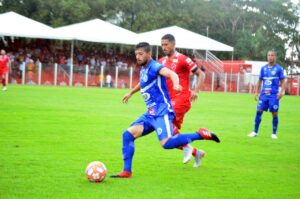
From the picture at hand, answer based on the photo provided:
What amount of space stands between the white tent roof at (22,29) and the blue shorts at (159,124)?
3583cm

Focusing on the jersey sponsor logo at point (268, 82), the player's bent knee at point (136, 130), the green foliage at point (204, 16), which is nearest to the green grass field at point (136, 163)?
the player's bent knee at point (136, 130)

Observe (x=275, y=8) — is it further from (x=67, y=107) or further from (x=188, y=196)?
(x=188, y=196)

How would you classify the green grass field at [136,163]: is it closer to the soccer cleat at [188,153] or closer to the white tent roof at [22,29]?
the soccer cleat at [188,153]

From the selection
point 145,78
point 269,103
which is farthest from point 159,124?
point 269,103

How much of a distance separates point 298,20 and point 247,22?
7.35 metres

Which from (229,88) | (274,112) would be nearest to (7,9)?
(229,88)

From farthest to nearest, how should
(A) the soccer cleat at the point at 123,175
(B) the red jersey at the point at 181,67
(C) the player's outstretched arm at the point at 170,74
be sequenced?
(B) the red jersey at the point at 181,67
(A) the soccer cleat at the point at 123,175
(C) the player's outstretched arm at the point at 170,74

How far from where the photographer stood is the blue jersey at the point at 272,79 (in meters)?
15.8

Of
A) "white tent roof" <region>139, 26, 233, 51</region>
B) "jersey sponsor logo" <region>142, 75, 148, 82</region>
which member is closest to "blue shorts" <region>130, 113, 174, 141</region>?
"jersey sponsor logo" <region>142, 75, 148, 82</region>

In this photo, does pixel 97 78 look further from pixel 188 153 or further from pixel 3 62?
pixel 188 153

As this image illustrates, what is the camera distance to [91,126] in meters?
16.0

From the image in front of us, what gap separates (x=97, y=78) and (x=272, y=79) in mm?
31661

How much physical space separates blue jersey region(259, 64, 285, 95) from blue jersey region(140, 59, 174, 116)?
24.7ft

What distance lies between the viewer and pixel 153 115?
8.84 metres
